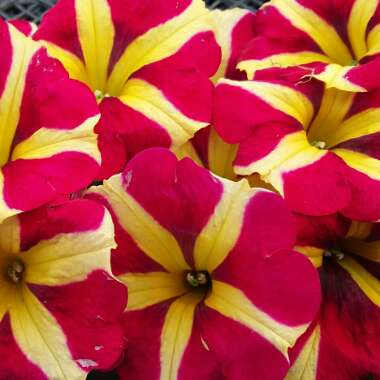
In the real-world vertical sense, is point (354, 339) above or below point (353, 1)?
below

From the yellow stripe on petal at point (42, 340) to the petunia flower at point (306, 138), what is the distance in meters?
0.16

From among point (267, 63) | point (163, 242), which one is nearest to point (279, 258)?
point (163, 242)

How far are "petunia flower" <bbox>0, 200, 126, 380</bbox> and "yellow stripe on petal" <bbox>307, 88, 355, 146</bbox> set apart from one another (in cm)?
20

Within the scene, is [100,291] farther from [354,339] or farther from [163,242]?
[354,339]

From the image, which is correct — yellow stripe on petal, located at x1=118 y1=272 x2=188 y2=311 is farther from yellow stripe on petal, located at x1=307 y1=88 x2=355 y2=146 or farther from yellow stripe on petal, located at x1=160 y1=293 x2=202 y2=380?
yellow stripe on petal, located at x1=307 y1=88 x2=355 y2=146

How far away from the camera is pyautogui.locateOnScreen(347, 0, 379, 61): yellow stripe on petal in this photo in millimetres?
652

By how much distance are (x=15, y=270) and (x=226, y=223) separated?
0.14 m

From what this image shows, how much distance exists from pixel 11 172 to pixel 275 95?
0.63 ft

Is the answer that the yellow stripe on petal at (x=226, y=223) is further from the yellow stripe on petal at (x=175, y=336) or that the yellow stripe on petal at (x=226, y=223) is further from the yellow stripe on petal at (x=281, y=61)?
the yellow stripe on petal at (x=281, y=61)

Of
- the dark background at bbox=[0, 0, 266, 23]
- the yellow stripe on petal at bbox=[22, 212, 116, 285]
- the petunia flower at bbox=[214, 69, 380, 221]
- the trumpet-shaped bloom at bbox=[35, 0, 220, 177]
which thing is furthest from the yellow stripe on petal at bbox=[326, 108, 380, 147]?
the dark background at bbox=[0, 0, 266, 23]

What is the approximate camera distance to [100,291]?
0.49 m

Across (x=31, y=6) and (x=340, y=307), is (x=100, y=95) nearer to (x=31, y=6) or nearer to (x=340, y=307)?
(x=340, y=307)

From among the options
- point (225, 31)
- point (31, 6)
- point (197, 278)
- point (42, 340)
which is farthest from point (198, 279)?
point (31, 6)

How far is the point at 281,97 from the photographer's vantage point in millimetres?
581
